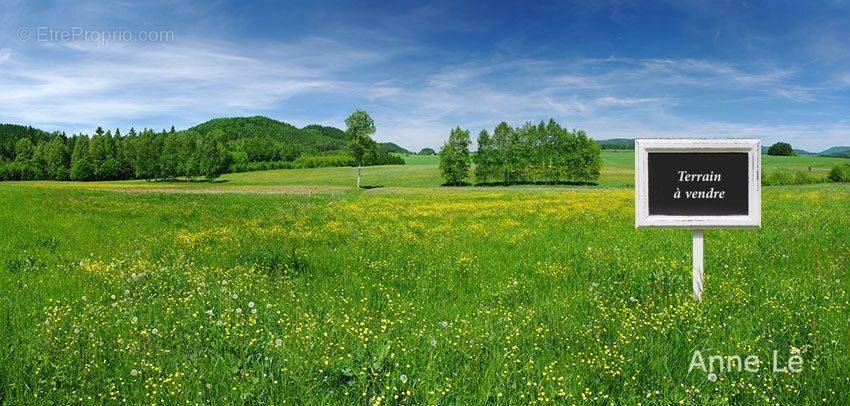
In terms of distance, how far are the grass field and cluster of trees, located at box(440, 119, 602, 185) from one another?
3305 inches

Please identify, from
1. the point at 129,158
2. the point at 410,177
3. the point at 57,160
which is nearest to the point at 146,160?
the point at 129,158

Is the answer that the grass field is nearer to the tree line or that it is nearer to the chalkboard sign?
the chalkboard sign

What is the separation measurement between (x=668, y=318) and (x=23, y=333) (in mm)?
8195

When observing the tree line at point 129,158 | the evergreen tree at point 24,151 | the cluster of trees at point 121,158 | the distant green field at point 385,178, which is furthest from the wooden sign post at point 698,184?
the evergreen tree at point 24,151

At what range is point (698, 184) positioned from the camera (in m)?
7.45

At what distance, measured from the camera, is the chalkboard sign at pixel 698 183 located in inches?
291

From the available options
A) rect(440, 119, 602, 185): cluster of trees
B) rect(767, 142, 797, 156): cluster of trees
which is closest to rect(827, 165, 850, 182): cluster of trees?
rect(440, 119, 602, 185): cluster of trees

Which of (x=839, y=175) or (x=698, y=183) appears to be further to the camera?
(x=839, y=175)

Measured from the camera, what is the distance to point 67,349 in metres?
5.70

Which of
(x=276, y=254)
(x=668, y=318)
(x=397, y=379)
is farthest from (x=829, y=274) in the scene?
(x=276, y=254)

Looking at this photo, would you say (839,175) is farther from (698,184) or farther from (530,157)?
(698,184)

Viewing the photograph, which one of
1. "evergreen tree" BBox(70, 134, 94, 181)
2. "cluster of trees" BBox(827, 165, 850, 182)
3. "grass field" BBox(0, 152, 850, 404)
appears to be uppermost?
"evergreen tree" BBox(70, 134, 94, 181)

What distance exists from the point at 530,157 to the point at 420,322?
94773mm

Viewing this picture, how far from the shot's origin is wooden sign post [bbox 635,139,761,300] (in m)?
7.39
